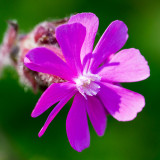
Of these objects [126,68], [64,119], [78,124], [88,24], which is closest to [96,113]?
[78,124]

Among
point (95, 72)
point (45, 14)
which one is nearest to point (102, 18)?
point (45, 14)

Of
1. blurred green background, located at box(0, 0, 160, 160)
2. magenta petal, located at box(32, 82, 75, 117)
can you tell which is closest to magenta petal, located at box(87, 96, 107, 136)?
magenta petal, located at box(32, 82, 75, 117)

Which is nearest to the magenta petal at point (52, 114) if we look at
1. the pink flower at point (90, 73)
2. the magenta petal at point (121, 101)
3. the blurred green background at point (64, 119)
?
the pink flower at point (90, 73)

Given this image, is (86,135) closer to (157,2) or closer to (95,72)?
(95,72)

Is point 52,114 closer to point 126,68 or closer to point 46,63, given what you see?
point 46,63

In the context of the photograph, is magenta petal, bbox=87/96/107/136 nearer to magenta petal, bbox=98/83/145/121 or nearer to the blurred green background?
magenta petal, bbox=98/83/145/121

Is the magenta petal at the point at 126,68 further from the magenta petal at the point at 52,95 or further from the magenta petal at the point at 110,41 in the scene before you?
the magenta petal at the point at 52,95
